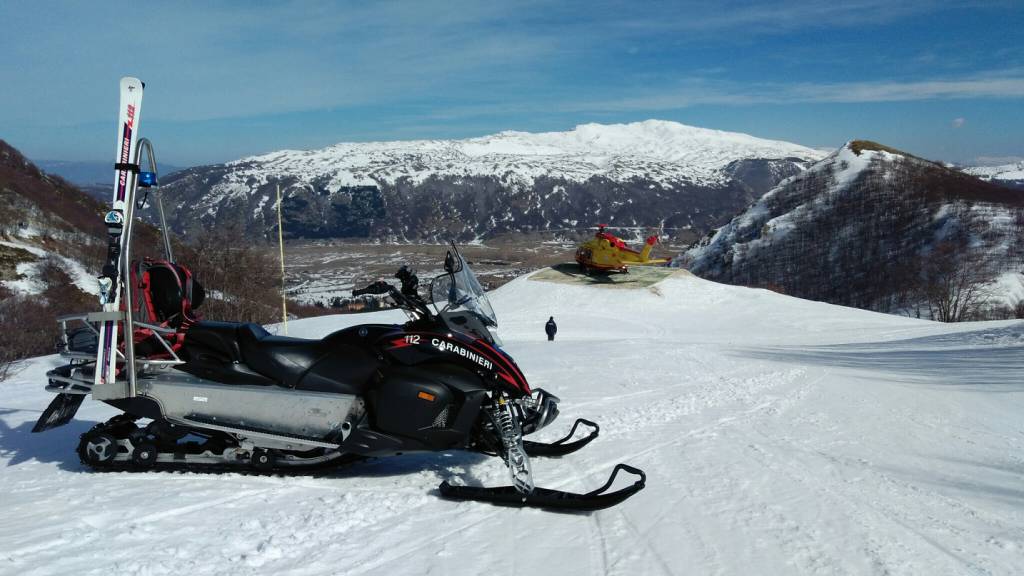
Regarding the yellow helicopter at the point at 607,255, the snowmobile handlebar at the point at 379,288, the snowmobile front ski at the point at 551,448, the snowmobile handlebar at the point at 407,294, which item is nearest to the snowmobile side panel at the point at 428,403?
the snowmobile handlebar at the point at 407,294

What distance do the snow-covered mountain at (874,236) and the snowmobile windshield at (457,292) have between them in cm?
6164

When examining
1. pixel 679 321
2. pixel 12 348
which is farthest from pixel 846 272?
pixel 12 348

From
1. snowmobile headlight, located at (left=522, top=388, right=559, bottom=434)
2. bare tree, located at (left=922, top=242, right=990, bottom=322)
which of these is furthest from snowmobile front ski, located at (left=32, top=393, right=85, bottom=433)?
bare tree, located at (left=922, top=242, right=990, bottom=322)

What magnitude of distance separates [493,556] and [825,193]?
98650 mm

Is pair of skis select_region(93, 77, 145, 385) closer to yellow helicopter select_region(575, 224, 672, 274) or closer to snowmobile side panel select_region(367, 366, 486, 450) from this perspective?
snowmobile side panel select_region(367, 366, 486, 450)

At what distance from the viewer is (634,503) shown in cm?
509

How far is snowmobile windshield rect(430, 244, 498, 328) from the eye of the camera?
552 cm

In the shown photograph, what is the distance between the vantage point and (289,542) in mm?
4250

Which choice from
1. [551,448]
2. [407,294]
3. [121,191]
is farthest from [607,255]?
[121,191]

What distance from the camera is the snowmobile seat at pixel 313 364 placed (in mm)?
5379

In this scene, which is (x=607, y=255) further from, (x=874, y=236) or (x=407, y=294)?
(x=874, y=236)

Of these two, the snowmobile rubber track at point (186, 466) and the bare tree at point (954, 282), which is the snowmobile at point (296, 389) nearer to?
the snowmobile rubber track at point (186, 466)

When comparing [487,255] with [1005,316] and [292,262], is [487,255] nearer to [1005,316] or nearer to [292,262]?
[292,262]

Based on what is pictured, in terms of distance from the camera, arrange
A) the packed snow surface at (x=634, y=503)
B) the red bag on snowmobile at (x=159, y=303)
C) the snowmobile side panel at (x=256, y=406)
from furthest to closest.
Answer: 1. the red bag on snowmobile at (x=159, y=303)
2. the snowmobile side panel at (x=256, y=406)
3. the packed snow surface at (x=634, y=503)
